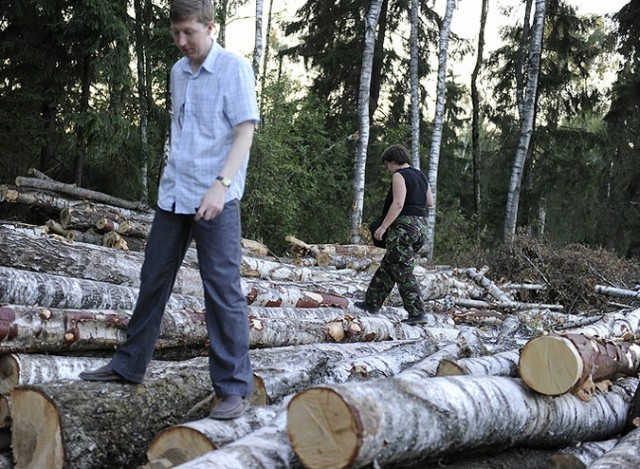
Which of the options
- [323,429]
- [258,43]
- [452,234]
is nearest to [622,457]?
[323,429]

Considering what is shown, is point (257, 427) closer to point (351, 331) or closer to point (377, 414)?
point (377, 414)

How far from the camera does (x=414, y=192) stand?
7.42 m

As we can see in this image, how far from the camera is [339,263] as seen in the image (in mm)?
13180

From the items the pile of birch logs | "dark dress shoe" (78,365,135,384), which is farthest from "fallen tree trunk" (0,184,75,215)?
"dark dress shoe" (78,365,135,384)

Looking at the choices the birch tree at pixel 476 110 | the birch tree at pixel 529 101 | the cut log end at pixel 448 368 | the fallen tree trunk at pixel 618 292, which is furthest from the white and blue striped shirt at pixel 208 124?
the birch tree at pixel 476 110

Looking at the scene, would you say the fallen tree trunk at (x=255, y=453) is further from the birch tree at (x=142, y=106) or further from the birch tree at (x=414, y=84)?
the birch tree at (x=414, y=84)

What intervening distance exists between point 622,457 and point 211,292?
2.16 m

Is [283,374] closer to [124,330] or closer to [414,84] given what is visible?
[124,330]

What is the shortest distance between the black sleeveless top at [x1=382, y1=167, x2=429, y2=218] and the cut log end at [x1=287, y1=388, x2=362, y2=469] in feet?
15.8

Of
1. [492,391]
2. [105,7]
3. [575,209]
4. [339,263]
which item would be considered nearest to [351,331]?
[492,391]

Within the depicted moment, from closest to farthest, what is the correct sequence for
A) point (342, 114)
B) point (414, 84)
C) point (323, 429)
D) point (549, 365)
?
point (323, 429) → point (549, 365) → point (414, 84) → point (342, 114)

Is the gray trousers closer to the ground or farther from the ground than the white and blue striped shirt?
closer to the ground

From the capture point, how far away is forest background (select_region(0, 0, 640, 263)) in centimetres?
1530

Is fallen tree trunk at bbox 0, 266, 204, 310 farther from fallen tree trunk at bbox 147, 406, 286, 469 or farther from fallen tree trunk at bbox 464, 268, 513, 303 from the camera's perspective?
fallen tree trunk at bbox 464, 268, 513, 303
